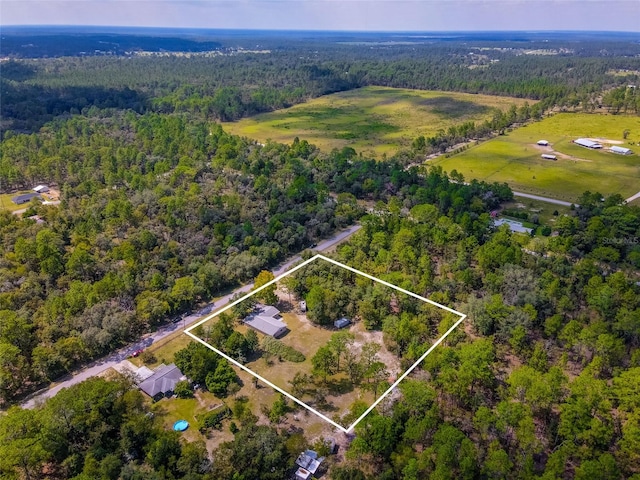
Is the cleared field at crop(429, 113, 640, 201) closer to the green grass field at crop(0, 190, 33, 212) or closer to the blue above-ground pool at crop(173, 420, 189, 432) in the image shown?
the blue above-ground pool at crop(173, 420, 189, 432)

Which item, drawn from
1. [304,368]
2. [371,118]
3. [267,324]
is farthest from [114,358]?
[371,118]

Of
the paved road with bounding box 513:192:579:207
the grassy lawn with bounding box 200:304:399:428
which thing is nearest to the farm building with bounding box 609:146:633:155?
the paved road with bounding box 513:192:579:207

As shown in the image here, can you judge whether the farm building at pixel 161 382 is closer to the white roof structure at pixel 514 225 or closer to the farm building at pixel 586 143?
the white roof structure at pixel 514 225

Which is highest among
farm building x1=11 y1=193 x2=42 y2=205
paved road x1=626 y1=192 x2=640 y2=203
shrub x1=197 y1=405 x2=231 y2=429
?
paved road x1=626 y1=192 x2=640 y2=203

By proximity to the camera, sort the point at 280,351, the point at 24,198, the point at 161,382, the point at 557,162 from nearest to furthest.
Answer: the point at 161,382, the point at 280,351, the point at 24,198, the point at 557,162

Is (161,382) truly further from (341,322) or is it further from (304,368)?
(341,322)

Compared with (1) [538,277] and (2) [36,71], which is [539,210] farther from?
(2) [36,71]

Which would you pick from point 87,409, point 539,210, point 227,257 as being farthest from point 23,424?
point 539,210
